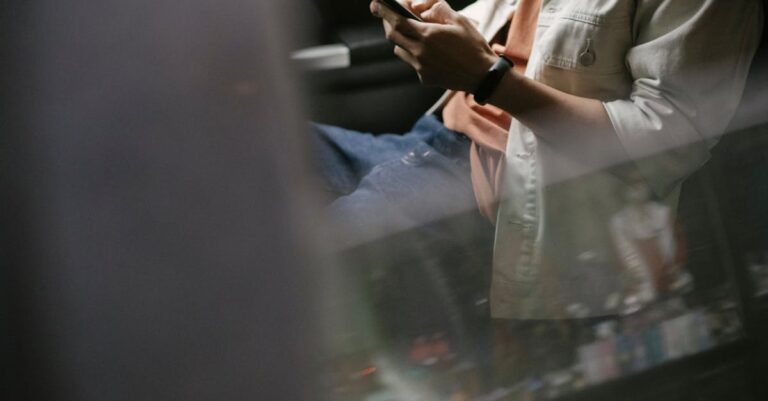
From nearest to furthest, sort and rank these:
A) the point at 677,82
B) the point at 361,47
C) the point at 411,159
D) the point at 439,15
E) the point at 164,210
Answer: the point at 164,210, the point at 677,82, the point at 439,15, the point at 411,159, the point at 361,47

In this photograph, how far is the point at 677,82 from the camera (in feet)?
5.00

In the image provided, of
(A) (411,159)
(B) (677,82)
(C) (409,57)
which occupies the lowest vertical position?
(A) (411,159)

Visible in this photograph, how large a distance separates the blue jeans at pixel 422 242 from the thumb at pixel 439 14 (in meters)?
0.25

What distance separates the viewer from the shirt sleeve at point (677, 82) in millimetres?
1510

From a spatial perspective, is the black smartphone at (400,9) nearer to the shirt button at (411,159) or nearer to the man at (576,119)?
the man at (576,119)

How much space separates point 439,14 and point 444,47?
0.08m

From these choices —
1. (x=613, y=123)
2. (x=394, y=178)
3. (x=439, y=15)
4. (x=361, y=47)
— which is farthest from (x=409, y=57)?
(x=361, y=47)

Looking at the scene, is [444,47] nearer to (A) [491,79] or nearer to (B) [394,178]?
(A) [491,79]

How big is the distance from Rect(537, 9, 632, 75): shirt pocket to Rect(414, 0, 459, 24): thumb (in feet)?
0.58

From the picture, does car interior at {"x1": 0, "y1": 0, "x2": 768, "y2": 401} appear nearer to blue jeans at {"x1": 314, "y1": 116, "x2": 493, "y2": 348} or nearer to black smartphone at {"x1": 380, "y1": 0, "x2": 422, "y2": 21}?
blue jeans at {"x1": 314, "y1": 116, "x2": 493, "y2": 348}

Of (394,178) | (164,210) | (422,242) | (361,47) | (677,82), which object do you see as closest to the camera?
(164,210)

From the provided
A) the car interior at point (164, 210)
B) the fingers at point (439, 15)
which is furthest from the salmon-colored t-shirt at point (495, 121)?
the car interior at point (164, 210)

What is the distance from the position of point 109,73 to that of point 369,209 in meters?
0.56

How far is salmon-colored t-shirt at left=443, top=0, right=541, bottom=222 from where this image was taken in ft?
5.29
